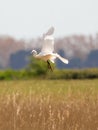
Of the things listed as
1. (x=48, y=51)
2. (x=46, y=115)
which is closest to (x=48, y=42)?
(x=48, y=51)

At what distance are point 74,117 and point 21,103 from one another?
0.75m

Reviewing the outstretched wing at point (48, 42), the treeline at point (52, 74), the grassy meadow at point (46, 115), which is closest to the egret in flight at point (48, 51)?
the outstretched wing at point (48, 42)

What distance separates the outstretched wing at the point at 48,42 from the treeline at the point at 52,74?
52.6 ft

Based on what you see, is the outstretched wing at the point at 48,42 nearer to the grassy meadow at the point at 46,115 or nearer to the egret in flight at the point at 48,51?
the egret in flight at the point at 48,51

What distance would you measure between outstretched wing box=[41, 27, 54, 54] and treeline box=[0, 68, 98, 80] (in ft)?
52.6

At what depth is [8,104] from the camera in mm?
4750

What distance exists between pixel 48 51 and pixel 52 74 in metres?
16.6

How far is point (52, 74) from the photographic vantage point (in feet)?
62.6

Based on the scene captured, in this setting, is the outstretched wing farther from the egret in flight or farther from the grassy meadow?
the grassy meadow

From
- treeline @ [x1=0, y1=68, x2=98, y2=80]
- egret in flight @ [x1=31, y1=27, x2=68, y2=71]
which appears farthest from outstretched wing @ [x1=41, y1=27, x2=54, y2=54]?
treeline @ [x1=0, y1=68, x2=98, y2=80]

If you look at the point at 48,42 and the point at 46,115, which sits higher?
the point at 48,42

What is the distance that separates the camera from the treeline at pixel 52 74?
18900 mm

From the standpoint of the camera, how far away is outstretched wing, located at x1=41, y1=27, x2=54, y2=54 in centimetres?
244

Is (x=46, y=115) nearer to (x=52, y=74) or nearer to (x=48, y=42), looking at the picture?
(x=48, y=42)
